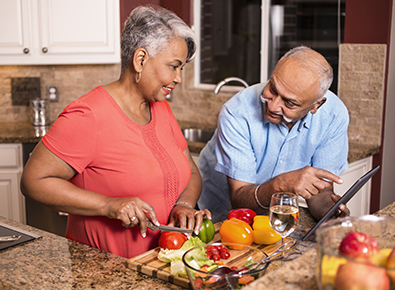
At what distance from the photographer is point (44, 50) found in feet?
10.4

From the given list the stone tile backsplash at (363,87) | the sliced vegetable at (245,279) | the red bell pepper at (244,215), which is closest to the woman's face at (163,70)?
the red bell pepper at (244,215)

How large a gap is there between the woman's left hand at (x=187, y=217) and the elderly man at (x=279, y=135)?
0.29 metres

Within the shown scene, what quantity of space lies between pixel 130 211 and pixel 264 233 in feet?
1.32

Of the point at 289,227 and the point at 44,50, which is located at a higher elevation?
the point at 44,50

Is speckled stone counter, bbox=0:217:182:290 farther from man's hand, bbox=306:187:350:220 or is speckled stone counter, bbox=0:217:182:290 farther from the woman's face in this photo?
man's hand, bbox=306:187:350:220

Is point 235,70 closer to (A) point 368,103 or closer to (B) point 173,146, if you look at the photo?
(A) point 368,103

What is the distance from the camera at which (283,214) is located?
3.85 feet

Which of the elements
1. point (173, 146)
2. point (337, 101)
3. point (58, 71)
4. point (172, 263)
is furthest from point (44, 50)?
point (172, 263)

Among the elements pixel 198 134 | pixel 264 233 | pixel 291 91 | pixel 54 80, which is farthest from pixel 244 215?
pixel 54 80

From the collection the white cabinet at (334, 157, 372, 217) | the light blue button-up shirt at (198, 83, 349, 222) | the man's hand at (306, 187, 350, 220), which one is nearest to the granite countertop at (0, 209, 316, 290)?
the man's hand at (306, 187, 350, 220)

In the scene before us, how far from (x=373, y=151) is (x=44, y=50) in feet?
7.80

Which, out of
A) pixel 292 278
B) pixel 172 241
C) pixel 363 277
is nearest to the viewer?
pixel 363 277

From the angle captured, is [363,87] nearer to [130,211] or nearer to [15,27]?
[130,211]

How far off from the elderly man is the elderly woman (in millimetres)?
269
